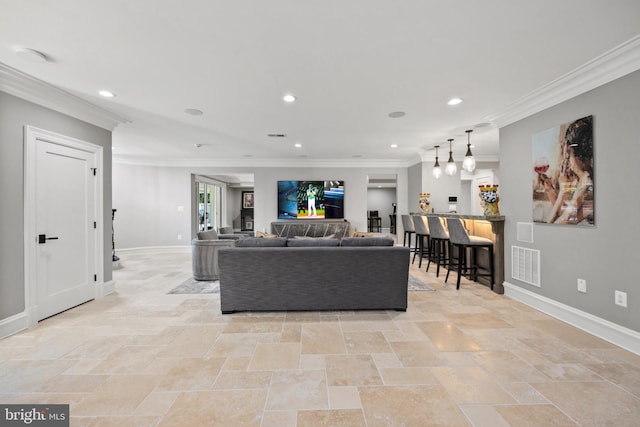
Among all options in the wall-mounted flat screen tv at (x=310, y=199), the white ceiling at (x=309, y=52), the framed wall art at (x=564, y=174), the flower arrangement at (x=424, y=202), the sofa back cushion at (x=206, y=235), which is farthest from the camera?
the wall-mounted flat screen tv at (x=310, y=199)

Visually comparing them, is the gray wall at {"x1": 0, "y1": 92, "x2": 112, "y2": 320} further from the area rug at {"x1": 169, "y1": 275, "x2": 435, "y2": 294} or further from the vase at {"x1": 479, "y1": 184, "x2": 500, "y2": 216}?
the vase at {"x1": 479, "y1": 184, "x2": 500, "y2": 216}

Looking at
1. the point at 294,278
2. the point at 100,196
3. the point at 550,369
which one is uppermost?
the point at 100,196

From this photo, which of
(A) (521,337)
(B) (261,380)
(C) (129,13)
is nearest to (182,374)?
(B) (261,380)

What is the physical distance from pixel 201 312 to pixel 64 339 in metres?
1.17

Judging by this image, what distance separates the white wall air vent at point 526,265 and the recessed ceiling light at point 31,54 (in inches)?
211

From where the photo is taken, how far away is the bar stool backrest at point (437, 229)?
454 centimetres

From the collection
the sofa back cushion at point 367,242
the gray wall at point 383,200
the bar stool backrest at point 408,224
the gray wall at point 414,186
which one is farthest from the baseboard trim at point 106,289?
the gray wall at point 383,200

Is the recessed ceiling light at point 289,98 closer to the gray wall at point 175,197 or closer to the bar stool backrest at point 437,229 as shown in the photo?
the bar stool backrest at point 437,229

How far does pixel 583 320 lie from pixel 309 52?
3.62m

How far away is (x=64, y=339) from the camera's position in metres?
2.48

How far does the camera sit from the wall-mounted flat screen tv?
7.39 meters

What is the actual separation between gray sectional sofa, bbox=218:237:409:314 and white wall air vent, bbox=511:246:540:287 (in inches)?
63.8

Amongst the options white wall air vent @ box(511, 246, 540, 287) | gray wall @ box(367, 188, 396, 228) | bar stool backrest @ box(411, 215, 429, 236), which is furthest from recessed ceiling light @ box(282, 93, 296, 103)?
gray wall @ box(367, 188, 396, 228)

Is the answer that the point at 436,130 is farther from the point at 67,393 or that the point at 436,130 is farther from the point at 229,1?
the point at 67,393
